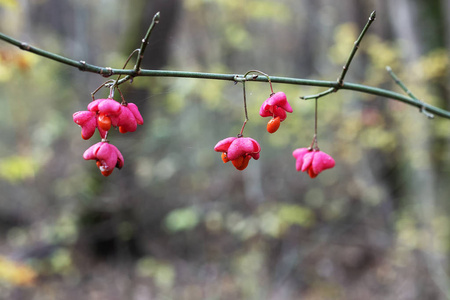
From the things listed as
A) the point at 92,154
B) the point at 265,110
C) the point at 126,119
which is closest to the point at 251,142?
the point at 265,110

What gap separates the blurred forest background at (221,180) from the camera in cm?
446

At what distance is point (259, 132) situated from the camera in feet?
27.4

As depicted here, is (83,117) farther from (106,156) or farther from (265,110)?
(265,110)

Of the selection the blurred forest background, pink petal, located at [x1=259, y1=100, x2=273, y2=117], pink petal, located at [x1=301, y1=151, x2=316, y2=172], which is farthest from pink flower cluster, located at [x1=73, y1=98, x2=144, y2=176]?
the blurred forest background

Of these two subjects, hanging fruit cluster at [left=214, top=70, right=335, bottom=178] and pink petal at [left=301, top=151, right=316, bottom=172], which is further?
pink petal at [left=301, top=151, right=316, bottom=172]

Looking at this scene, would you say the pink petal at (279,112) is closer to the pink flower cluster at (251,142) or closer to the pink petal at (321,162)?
the pink flower cluster at (251,142)

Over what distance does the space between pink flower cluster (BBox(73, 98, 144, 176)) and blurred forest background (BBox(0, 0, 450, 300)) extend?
189 cm

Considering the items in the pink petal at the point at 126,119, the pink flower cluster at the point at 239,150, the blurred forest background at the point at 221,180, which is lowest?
the pink flower cluster at the point at 239,150

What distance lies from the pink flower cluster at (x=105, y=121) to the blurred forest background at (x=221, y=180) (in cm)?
189

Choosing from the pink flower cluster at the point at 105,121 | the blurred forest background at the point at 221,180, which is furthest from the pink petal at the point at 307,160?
the blurred forest background at the point at 221,180

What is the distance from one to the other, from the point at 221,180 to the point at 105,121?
6.92 m

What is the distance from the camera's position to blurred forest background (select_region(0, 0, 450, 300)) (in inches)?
175

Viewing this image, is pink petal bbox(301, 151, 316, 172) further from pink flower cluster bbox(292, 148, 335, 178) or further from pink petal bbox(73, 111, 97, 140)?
pink petal bbox(73, 111, 97, 140)

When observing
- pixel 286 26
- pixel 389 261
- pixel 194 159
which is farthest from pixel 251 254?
pixel 286 26
